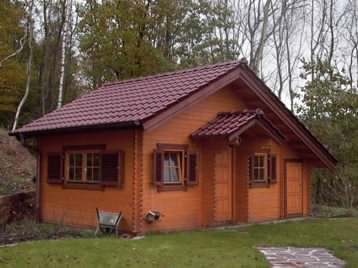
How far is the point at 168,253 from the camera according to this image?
1005 centimetres

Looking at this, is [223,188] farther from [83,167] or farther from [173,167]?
[83,167]

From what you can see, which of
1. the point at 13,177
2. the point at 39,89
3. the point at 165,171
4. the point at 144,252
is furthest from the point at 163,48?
the point at 144,252

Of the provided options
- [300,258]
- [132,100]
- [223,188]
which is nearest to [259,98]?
[223,188]

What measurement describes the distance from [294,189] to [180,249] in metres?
8.13

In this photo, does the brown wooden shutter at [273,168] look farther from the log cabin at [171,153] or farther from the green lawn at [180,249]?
the green lawn at [180,249]

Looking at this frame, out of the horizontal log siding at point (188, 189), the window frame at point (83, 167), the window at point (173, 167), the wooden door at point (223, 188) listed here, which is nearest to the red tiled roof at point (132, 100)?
the horizontal log siding at point (188, 189)

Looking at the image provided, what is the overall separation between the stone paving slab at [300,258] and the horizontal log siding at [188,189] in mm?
2936

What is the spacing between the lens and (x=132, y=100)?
14562mm

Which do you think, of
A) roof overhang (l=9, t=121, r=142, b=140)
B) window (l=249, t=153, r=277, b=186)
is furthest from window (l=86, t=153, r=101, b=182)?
window (l=249, t=153, r=277, b=186)

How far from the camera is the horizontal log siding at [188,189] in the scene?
13.0m

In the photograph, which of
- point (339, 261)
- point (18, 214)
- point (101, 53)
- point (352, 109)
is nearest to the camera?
point (339, 261)

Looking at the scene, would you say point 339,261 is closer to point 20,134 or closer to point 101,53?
point 20,134

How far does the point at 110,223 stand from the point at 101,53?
15382 millimetres

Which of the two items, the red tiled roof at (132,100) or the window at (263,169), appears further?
the window at (263,169)
